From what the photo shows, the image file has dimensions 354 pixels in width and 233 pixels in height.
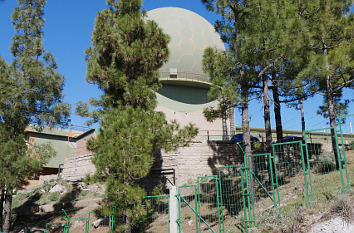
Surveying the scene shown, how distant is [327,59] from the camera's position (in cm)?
1163

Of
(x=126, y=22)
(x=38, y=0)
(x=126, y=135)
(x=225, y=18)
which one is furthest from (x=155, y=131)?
(x=38, y=0)

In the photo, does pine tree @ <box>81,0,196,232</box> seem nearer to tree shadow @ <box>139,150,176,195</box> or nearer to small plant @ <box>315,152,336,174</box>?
tree shadow @ <box>139,150,176,195</box>

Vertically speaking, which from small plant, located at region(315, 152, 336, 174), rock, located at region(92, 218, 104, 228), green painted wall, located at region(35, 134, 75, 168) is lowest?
rock, located at region(92, 218, 104, 228)

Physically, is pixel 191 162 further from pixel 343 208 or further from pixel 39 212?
pixel 343 208

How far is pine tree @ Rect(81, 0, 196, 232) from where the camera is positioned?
944 cm

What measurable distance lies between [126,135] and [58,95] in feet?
20.6

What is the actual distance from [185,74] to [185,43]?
2317mm

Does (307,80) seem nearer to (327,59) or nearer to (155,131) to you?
(327,59)

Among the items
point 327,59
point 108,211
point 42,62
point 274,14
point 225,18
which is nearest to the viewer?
point 108,211

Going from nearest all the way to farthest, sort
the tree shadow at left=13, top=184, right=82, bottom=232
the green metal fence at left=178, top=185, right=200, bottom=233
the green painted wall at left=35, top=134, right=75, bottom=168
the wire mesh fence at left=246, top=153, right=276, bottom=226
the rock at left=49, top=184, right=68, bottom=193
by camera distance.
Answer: the wire mesh fence at left=246, top=153, right=276, bottom=226, the green metal fence at left=178, top=185, right=200, bottom=233, the tree shadow at left=13, top=184, right=82, bottom=232, the rock at left=49, top=184, right=68, bottom=193, the green painted wall at left=35, top=134, right=75, bottom=168

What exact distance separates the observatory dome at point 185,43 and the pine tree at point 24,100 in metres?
9.49

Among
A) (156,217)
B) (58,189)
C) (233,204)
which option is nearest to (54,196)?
(58,189)

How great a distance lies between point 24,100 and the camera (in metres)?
13.5

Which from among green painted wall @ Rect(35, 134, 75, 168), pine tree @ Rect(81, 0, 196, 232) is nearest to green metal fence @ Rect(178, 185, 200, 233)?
pine tree @ Rect(81, 0, 196, 232)
